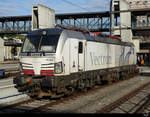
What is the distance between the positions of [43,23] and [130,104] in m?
24.2

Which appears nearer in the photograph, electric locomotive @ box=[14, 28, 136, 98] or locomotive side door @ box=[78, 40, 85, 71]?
electric locomotive @ box=[14, 28, 136, 98]

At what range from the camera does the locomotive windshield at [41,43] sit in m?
10.1

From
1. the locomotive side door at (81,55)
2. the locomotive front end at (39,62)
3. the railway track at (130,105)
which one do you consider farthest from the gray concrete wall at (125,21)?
the locomotive front end at (39,62)

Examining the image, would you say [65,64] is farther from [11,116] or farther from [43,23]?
[43,23]

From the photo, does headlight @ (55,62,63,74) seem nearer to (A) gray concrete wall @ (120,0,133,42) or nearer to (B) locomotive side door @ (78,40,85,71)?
(B) locomotive side door @ (78,40,85,71)

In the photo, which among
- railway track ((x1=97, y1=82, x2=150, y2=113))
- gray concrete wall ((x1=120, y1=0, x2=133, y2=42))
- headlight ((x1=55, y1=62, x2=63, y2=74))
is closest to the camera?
railway track ((x1=97, y1=82, x2=150, y2=113))

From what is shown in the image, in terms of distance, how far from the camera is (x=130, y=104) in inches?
385

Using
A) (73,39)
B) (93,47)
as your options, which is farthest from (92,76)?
(73,39)

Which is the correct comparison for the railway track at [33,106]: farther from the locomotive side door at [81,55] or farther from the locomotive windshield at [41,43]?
the locomotive windshield at [41,43]

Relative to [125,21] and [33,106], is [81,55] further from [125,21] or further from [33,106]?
[125,21]

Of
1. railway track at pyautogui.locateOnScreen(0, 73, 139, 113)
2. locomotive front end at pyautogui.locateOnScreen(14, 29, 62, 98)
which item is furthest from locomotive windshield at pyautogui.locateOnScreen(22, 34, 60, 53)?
railway track at pyautogui.locateOnScreen(0, 73, 139, 113)

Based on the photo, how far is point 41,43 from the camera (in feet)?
34.2

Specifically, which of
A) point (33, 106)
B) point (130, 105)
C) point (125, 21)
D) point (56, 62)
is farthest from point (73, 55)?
point (125, 21)

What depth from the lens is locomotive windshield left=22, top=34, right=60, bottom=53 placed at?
1009 centimetres
